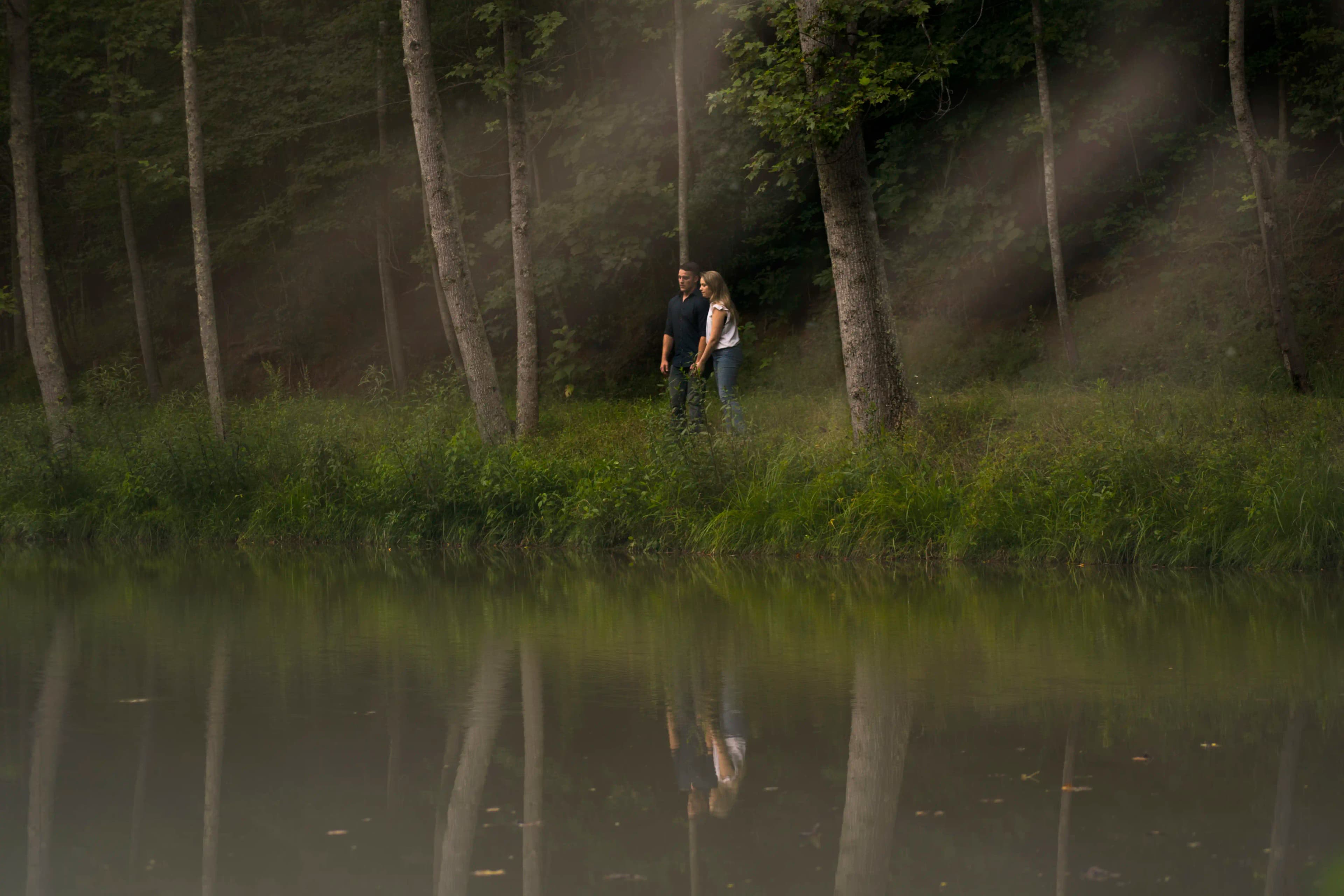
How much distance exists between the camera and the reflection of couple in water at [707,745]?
450cm

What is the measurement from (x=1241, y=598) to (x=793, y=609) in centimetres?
291

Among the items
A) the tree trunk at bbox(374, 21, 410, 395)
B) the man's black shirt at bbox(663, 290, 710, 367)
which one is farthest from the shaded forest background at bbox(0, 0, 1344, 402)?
the man's black shirt at bbox(663, 290, 710, 367)

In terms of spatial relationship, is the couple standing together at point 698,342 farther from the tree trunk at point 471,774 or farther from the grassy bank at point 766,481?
the tree trunk at point 471,774

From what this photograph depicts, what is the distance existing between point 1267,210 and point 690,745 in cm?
1483

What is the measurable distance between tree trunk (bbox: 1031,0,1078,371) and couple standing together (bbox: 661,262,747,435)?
25.8 ft

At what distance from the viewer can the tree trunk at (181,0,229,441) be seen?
63.5 feet

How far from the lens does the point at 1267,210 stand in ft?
56.5

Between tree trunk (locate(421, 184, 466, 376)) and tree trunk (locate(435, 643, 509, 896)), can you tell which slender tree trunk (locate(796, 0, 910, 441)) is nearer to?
tree trunk (locate(435, 643, 509, 896))

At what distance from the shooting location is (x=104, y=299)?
43938 mm

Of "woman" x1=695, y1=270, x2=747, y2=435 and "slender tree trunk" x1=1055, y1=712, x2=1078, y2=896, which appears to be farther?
"woman" x1=695, y1=270, x2=747, y2=435

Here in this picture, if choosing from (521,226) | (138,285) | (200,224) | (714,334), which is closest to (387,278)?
(138,285)

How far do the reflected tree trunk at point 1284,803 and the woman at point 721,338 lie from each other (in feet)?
30.5

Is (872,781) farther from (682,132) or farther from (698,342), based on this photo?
(682,132)

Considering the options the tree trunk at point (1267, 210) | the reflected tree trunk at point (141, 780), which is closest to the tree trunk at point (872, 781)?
the reflected tree trunk at point (141, 780)
